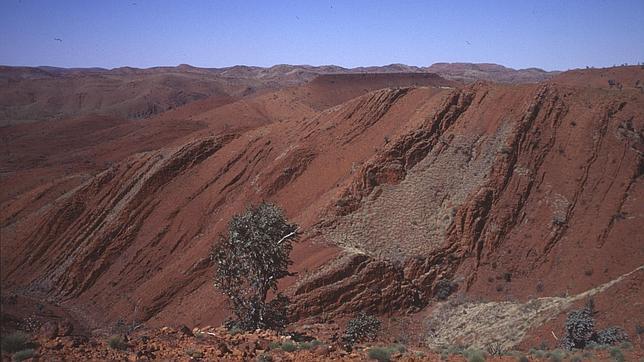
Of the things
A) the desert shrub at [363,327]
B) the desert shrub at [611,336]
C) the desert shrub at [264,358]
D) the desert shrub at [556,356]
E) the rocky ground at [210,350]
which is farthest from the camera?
the desert shrub at [363,327]

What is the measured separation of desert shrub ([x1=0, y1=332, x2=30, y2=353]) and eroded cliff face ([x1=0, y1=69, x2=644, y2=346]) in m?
11.7

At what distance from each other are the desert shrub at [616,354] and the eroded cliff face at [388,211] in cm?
536

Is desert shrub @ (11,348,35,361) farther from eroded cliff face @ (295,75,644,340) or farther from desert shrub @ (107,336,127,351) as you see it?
eroded cliff face @ (295,75,644,340)

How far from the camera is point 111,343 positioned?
30.5ft

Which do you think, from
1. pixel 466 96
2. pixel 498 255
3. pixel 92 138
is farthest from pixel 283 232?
pixel 92 138

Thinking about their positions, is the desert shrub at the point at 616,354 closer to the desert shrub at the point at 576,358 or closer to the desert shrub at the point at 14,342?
the desert shrub at the point at 576,358

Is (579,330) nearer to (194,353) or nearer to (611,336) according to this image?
(611,336)

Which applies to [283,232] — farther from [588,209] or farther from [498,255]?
[588,209]

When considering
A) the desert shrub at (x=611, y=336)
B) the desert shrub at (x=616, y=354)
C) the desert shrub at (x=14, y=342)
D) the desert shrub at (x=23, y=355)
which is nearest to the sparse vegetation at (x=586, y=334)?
the desert shrub at (x=611, y=336)

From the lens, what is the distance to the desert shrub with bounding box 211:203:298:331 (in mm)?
14516

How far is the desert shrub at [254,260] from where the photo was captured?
14.5 metres

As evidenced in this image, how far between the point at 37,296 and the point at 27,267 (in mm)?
1447

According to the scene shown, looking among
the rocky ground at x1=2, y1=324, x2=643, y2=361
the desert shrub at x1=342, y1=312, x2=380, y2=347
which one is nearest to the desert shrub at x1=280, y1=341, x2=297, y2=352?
the rocky ground at x1=2, y1=324, x2=643, y2=361

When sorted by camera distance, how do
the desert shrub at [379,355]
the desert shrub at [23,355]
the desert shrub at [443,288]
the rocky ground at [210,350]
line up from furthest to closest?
the desert shrub at [443,288]
the desert shrub at [379,355]
the rocky ground at [210,350]
the desert shrub at [23,355]
